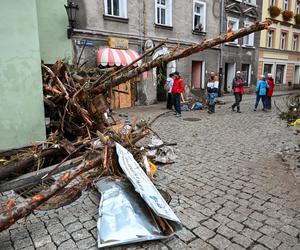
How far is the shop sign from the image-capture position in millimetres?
11734

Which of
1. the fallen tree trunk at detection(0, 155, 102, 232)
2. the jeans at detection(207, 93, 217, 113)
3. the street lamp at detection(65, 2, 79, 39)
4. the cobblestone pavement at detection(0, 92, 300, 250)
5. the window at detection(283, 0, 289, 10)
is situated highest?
the window at detection(283, 0, 289, 10)

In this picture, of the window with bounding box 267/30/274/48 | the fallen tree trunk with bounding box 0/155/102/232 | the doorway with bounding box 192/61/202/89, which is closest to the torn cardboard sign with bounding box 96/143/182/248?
the fallen tree trunk with bounding box 0/155/102/232

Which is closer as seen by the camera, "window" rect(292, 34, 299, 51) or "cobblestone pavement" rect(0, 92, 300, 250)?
"cobblestone pavement" rect(0, 92, 300, 250)

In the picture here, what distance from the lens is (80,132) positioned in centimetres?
544

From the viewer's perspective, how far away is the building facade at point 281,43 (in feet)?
68.9

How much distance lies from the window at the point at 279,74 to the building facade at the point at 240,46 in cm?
407

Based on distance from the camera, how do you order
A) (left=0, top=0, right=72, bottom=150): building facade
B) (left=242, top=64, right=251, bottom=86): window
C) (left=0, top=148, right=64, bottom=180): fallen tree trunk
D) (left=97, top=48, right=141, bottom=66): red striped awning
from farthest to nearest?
(left=242, top=64, right=251, bottom=86): window → (left=97, top=48, right=141, bottom=66): red striped awning → (left=0, top=0, right=72, bottom=150): building facade → (left=0, top=148, right=64, bottom=180): fallen tree trunk

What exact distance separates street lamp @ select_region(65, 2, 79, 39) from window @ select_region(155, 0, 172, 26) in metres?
5.15

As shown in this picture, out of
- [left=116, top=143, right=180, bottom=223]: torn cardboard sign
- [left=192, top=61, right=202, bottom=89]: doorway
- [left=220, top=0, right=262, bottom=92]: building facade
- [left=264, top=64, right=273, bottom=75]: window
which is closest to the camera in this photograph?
[left=116, top=143, right=180, bottom=223]: torn cardboard sign

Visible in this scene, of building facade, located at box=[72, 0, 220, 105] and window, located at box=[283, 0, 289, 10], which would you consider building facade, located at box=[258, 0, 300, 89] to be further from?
building facade, located at box=[72, 0, 220, 105]

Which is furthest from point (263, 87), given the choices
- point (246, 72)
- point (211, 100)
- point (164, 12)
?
point (246, 72)

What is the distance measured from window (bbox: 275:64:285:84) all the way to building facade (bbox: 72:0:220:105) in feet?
30.3

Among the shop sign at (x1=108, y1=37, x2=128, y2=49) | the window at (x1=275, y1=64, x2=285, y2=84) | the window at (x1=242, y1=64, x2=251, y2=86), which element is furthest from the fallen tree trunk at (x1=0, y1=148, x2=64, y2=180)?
the window at (x1=275, y1=64, x2=285, y2=84)

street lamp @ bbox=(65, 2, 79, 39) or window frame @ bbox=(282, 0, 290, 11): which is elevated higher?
window frame @ bbox=(282, 0, 290, 11)
